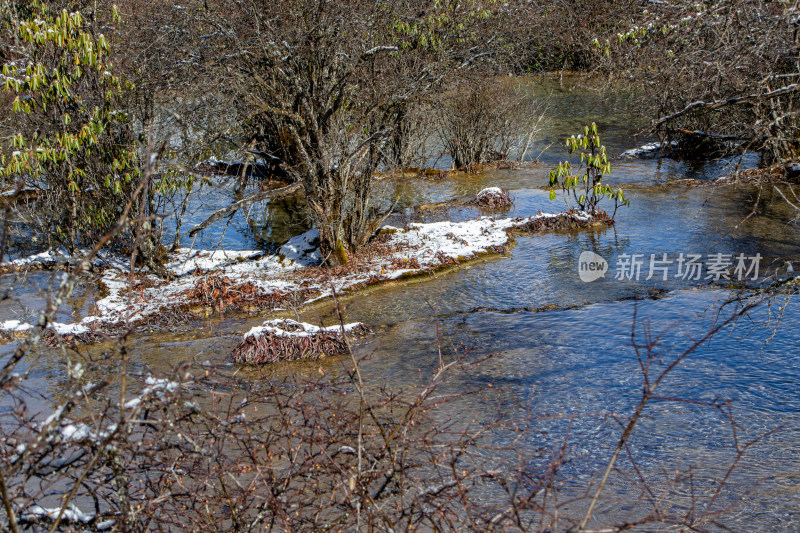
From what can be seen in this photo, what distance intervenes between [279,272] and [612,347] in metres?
5.71

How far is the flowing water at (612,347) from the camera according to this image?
5.51 m

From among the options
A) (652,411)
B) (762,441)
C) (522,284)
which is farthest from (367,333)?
(762,441)

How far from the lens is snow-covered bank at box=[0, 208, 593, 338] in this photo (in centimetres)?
980

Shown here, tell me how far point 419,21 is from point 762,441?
26.9 feet

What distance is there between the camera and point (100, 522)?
10.7 feet

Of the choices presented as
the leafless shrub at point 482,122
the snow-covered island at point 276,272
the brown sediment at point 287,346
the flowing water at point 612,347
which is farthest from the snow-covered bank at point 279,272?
the leafless shrub at point 482,122

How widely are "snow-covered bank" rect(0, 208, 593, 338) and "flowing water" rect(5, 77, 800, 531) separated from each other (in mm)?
456

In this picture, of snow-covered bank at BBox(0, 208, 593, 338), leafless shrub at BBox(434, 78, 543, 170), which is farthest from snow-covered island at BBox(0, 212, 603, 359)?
leafless shrub at BBox(434, 78, 543, 170)

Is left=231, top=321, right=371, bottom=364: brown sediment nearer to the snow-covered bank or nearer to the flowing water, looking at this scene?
the flowing water

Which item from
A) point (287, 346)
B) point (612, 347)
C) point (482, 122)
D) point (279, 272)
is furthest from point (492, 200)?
point (287, 346)

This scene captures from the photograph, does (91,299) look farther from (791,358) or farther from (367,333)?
(791,358)

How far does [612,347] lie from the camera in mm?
7934

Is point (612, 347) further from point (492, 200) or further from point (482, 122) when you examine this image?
point (482, 122)

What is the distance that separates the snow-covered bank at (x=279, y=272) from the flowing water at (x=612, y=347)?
18.0 inches
